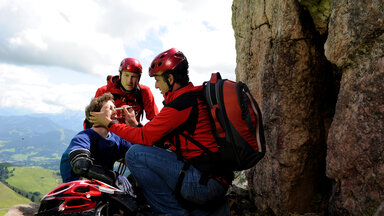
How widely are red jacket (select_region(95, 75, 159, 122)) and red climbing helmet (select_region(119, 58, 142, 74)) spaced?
68 cm

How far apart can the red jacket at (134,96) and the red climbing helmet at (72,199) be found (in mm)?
4991

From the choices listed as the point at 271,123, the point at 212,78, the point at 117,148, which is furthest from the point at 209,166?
the point at 271,123

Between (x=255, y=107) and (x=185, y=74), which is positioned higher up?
(x=185, y=74)

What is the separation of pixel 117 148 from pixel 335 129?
549 cm

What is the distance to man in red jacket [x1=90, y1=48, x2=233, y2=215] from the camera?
4.77m

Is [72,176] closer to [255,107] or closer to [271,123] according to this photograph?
[255,107]

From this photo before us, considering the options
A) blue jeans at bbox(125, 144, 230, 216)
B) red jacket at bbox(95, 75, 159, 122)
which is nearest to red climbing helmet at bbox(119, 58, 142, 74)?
red jacket at bbox(95, 75, 159, 122)

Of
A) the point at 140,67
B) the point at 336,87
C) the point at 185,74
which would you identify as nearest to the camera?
the point at 185,74

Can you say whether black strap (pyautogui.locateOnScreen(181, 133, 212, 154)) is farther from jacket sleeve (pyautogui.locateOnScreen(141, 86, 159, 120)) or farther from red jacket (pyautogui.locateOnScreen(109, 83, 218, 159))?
jacket sleeve (pyautogui.locateOnScreen(141, 86, 159, 120))

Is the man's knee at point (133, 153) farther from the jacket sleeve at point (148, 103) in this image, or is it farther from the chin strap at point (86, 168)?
the jacket sleeve at point (148, 103)

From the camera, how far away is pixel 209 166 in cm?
479

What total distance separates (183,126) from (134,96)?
5386 mm

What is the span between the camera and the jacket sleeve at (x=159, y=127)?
4707 mm

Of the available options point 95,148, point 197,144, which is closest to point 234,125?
point 197,144
